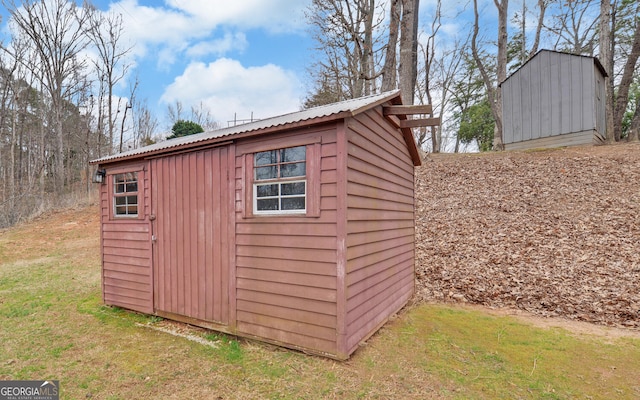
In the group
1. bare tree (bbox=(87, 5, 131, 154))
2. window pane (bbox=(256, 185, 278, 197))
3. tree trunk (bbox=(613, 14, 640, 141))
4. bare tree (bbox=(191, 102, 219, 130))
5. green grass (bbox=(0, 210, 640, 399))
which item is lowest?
green grass (bbox=(0, 210, 640, 399))

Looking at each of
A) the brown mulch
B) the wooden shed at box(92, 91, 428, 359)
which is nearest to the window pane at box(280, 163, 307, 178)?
the wooden shed at box(92, 91, 428, 359)

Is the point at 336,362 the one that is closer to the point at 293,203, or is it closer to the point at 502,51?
the point at 293,203

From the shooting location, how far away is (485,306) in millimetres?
5027

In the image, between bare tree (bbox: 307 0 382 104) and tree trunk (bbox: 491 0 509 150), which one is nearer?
bare tree (bbox: 307 0 382 104)

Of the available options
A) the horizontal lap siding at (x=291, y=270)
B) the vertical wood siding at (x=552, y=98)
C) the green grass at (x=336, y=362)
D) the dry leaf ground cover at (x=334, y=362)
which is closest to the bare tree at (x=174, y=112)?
the dry leaf ground cover at (x=334, y=362)

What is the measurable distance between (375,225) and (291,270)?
1.22 meters

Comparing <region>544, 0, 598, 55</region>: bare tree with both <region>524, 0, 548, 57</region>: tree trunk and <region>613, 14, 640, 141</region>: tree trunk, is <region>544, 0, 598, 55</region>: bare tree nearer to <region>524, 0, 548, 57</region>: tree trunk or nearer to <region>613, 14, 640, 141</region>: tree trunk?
<region>524, 0, 548, 57</region>: tree trunk

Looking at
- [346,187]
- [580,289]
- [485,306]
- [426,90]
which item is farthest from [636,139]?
[346,187]

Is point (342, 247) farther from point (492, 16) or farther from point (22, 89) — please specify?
point (22, 89)

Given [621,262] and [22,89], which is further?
[22,89]

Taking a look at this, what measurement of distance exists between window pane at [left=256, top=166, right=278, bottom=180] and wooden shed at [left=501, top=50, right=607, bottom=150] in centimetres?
1114

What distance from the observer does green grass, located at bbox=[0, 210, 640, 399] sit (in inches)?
111

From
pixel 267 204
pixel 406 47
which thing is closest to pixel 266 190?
pixel 267 204

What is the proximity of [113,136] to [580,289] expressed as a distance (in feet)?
74.2
